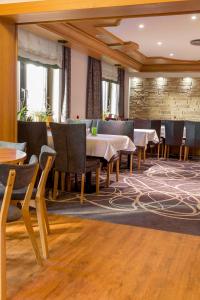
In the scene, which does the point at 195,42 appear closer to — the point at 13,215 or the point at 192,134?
the point at 192,134

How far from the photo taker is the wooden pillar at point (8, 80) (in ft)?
12.1

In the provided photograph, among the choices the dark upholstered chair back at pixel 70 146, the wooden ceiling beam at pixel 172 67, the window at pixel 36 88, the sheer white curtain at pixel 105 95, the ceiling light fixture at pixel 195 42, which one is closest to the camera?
the dark upholstered chair back at pixel 70 146

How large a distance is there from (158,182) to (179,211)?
1553mm

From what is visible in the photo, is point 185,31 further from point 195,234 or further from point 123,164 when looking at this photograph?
point 195,234

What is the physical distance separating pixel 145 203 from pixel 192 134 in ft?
13.1

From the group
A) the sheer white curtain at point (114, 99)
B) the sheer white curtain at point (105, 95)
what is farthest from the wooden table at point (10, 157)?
the sheer white curtain at point (114, 99)

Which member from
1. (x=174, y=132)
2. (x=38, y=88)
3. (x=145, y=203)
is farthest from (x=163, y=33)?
(x=145, y=203)

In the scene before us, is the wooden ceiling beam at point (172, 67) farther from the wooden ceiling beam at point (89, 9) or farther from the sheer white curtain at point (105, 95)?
the wooden ceiling beam at point (89, 9)

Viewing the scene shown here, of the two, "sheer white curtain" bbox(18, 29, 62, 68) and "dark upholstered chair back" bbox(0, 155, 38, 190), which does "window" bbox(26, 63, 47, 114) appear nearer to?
"sheer white curtain" bbox(18, 29, 62, 68)

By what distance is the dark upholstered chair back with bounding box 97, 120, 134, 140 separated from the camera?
5.79 m

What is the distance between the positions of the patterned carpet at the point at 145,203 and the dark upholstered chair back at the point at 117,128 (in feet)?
2.40

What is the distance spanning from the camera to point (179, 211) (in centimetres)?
381

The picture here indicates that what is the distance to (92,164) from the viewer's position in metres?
4.22

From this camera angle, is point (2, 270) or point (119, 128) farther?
point (119, 128)
